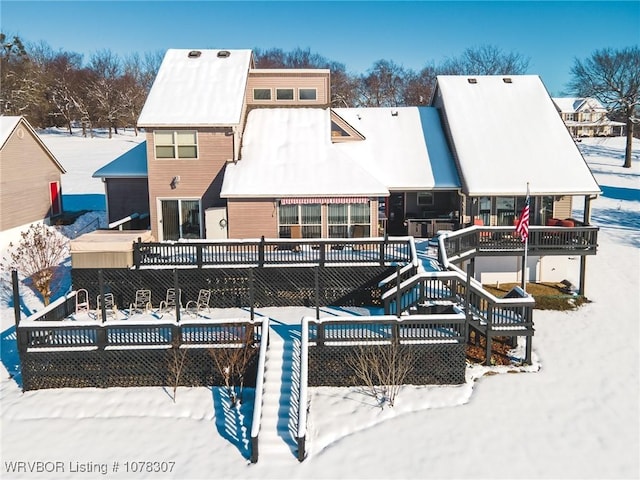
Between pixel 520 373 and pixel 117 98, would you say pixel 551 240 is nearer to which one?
pixel 520 373

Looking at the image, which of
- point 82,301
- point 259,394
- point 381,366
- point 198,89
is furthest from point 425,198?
point 82,301

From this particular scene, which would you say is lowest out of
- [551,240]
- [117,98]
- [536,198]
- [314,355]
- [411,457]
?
[411,457]

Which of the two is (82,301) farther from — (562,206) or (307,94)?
(562,206)

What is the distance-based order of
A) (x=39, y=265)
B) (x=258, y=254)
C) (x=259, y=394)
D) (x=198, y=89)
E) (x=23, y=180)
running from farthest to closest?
1. (x=23, y=180)
2. (x=198, y=89)
3. (x=39, y=265)
4. (x=258, y=254)
5. (x=259, y=394)

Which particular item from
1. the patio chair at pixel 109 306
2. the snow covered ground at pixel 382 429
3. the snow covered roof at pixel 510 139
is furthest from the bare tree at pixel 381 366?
the snow covered roof at pixel 510 139

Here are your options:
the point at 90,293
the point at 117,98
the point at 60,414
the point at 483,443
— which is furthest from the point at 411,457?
the point at 117,98

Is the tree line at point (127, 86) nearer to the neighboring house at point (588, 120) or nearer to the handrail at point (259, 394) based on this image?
the neighboring house at point (588, 120)
